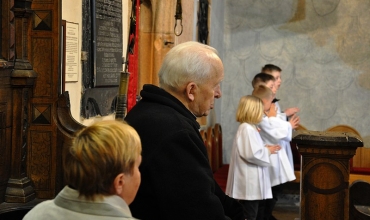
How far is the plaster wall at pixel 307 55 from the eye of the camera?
35.4ft

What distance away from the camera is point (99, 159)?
190cm

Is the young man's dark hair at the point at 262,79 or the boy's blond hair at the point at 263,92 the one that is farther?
the young man's dark hair at the point at 262,79

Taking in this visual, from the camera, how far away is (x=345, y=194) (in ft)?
15.9

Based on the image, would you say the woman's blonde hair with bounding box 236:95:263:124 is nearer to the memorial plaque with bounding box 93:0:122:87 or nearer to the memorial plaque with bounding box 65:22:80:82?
the memorial plaque with bounding box 93:0:122:87

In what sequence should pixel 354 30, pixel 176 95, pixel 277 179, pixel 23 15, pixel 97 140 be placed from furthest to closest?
pixel 354 30, pixel 277 179, pixel 23 15, pixel 176 95, pixel 97 140

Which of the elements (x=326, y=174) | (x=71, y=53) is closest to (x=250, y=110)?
(x=326, y=174)

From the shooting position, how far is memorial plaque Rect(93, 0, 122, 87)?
5.45 meters

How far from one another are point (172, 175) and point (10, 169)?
1.85 meters

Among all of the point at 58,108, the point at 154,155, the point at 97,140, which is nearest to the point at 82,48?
the point at 58,108

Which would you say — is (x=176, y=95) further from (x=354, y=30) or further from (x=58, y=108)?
(x=354, y=30)

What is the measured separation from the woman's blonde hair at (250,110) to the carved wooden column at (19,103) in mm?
2758

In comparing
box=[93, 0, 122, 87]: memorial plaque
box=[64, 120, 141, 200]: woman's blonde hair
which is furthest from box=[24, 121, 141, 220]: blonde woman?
box=[93, 0, 122, 87]: memorial plaque

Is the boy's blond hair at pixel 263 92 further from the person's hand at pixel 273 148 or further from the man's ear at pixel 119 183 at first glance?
the man's ear at pixel 119 183

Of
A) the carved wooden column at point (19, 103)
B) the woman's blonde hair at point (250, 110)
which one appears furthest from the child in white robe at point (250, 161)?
the carved wooden column at point (19, 103)
